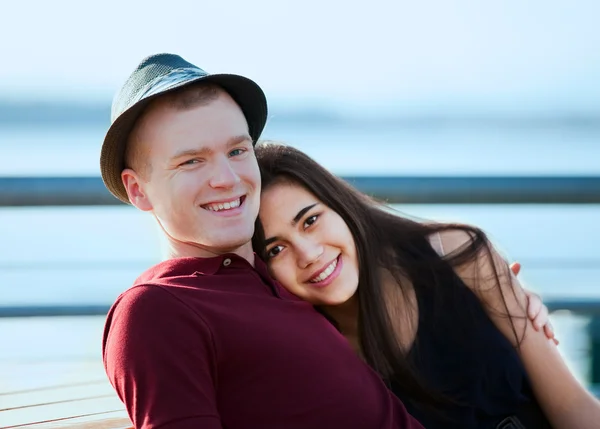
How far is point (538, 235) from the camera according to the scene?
7.73 metres

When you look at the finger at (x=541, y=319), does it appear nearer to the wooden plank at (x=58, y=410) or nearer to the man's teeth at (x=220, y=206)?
the man's teeth at (x=220, y=206)

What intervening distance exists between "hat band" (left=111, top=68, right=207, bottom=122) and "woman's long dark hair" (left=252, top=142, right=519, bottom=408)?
47 cm

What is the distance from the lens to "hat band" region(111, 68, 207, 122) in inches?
98.1

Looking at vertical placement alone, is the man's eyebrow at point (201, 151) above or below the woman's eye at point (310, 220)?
above

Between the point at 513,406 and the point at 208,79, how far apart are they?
1254 mm

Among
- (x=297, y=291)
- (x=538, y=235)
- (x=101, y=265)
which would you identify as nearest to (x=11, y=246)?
(x=101, y=265)

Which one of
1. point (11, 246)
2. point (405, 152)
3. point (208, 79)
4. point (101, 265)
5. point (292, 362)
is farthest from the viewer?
point (405, 152)

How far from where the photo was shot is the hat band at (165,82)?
2492mm

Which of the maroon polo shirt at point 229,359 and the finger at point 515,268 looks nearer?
the maroon polo shirt at point 229,359

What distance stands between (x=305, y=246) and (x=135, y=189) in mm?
482

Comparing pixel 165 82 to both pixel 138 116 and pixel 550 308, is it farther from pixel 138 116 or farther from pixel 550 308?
pixel 550 308

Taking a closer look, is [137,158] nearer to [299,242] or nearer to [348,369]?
[299,242]

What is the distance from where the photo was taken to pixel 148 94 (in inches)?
98.3

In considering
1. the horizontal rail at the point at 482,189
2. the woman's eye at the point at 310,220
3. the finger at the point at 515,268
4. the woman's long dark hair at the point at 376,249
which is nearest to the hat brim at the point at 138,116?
the woman's long dark hair at the point at 376,249
